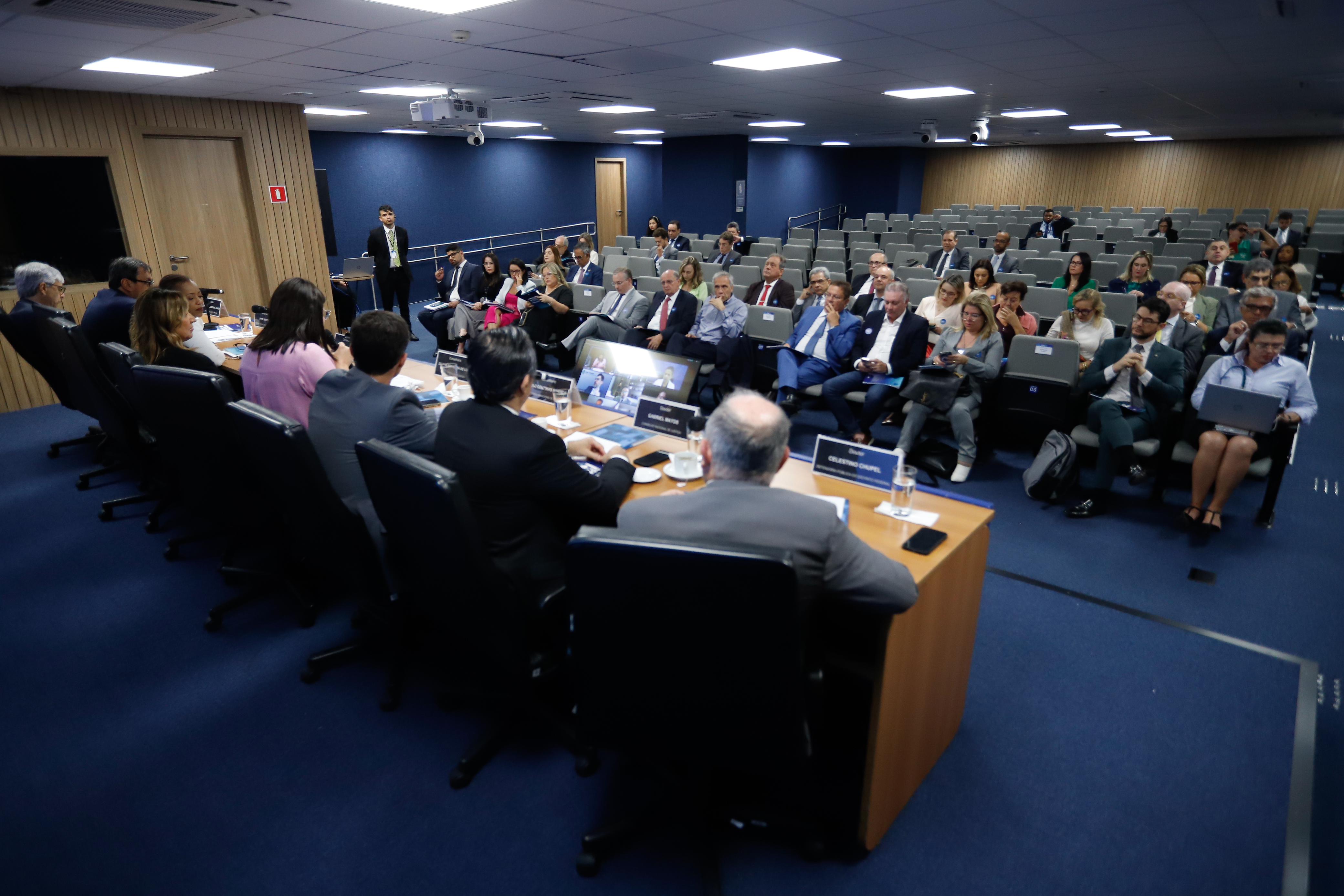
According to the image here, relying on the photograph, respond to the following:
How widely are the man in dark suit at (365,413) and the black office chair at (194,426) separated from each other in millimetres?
466

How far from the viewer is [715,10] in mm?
4219

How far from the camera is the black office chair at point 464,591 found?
1.91 meters

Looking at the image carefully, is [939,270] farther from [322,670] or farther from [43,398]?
[43,398]

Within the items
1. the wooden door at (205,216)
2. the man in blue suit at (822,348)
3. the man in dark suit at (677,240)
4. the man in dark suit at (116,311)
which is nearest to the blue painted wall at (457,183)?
the wooden door at (205,216)

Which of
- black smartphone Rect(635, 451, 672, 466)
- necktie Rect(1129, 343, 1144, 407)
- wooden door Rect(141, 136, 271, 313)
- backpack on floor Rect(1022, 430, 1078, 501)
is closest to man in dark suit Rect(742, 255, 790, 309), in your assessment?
backpack on floor Rect(1022, 430, 1078, 501)

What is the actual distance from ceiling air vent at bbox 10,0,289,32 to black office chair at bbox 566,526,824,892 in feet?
12.7

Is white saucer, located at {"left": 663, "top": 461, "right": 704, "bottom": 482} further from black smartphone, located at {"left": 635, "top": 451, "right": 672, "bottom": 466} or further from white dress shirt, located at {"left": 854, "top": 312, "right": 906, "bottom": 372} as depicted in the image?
white dress shirt, located at {"left": 854, "top": 312, "right": 906, "bottom": 372}

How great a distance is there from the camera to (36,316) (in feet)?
15.6

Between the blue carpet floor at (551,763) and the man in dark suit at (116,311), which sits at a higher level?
the man in dark suit at (116,311)

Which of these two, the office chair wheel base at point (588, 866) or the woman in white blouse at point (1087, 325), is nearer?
the office chair wheel base at point (588, 866)

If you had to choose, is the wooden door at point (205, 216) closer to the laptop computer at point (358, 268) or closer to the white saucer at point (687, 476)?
the laptop computer at point (358, 268)

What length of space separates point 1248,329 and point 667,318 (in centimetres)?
429

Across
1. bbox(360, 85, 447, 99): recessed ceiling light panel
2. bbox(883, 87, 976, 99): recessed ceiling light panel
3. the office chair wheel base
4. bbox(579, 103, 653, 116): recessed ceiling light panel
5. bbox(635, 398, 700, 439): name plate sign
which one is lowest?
the office chair wheel base

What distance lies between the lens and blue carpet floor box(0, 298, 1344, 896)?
2.12m
